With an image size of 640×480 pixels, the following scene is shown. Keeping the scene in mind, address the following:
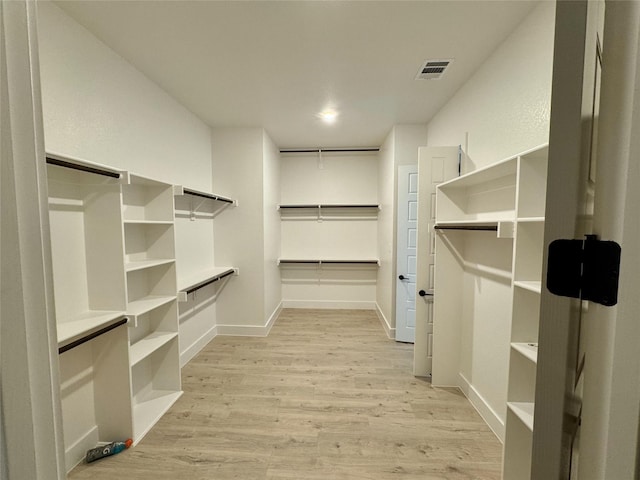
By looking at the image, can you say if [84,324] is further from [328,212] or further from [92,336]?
[328,212]

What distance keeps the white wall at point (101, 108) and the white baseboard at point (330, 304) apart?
283 centimetres

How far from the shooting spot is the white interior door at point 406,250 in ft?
11.0

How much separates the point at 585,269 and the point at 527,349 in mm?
1043

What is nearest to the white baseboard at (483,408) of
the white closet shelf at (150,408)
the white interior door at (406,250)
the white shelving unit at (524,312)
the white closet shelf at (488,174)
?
the white shelving unit at (524,312)

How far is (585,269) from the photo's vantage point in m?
0.52

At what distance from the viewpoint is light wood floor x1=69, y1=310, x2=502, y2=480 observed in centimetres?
164

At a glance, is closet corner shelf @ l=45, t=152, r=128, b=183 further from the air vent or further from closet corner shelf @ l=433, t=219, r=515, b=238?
the air vent

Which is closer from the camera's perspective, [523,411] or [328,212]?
[523,411]

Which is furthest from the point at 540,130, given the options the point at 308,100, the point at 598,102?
the point at 308,100

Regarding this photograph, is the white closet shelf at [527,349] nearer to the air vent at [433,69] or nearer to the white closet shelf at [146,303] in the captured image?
the air vent at [433,69]

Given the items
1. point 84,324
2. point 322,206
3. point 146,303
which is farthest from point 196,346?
point 322,206

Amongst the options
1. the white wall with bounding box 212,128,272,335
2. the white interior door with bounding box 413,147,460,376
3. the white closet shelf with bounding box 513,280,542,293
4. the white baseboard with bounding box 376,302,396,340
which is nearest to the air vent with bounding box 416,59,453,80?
the white interior door with bounding box 413,147,460,376

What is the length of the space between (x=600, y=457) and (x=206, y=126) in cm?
399

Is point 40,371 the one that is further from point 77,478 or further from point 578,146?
point 77,478
